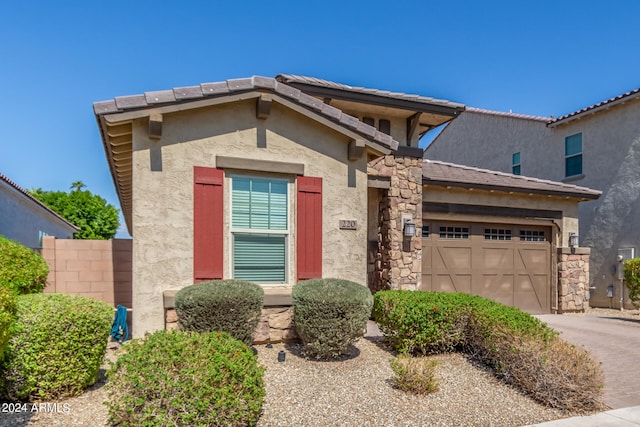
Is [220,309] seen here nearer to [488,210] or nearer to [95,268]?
[95,268]

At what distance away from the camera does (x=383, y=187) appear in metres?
9.99

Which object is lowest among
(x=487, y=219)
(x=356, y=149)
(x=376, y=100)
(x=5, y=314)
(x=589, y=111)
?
(x=5, y=314)

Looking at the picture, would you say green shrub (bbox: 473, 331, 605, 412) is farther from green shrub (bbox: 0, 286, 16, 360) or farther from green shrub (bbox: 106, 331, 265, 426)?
green shrub (bbox: 0, 286, 16, 360)

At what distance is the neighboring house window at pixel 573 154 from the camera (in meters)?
16.1

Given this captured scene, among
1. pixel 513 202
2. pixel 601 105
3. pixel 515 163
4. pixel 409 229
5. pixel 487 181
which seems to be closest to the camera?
pixel 409 229

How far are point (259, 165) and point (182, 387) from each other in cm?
430

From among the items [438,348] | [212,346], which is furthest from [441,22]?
[212,346]

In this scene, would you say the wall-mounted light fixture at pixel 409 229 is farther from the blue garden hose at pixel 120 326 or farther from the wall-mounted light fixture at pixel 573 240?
the blue garden hose at pixel 120 326

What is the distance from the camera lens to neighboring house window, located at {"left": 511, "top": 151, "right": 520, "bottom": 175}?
18391 mm

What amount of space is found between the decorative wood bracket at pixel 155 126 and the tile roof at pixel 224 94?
17 centimetres

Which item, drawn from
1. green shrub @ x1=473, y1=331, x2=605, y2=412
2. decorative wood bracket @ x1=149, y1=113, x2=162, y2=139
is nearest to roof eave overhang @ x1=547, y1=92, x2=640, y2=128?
green shrub @ x1=473, y1=331, x2=605, y2=412

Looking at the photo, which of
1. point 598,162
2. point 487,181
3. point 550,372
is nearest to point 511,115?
point 598,162

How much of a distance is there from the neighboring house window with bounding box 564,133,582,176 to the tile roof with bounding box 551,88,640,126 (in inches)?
29.9

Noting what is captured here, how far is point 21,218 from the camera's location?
14.4 meters
